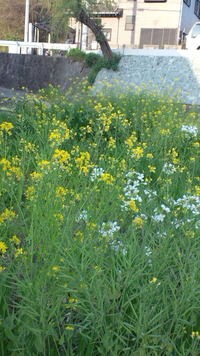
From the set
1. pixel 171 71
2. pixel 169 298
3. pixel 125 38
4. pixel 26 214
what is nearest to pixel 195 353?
pixel 169 298

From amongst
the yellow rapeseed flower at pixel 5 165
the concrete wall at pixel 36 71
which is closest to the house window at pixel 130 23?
the concrete wall at pixel 36 71

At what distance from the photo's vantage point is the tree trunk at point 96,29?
1681 centimetres

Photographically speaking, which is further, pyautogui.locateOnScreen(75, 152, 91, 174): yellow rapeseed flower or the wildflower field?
pyautogui.locateOnScreen(75, 152, 91, 174): yellow rapeseed flower

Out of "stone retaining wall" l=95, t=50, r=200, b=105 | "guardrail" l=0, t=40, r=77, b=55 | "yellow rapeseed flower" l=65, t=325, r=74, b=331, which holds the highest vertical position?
"guardrail" l=0, t=40, r=77, b=55

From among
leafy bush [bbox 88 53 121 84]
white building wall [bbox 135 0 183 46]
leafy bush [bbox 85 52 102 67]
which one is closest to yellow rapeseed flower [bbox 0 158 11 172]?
leafy bush [bbox 88 53 121 84]

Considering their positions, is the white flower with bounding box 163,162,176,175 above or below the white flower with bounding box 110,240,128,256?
above

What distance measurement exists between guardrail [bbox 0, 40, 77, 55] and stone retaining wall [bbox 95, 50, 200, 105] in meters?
4.11

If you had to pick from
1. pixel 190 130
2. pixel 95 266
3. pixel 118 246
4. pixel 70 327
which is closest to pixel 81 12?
pixel 190 130

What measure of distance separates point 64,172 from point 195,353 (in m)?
1.46

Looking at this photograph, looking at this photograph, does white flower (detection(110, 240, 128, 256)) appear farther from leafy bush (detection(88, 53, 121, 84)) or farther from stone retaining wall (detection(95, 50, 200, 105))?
leafy bush (detection(88, 53, 121, 84))

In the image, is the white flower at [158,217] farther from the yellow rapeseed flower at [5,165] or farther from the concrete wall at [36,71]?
the concrete wall at [36,71]

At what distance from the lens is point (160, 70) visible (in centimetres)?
1720

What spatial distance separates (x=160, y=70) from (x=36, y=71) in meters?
6.39

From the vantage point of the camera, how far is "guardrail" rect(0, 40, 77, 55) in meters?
21.8
